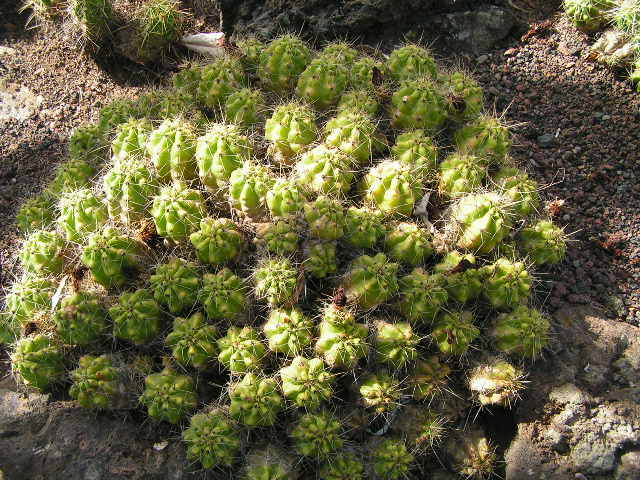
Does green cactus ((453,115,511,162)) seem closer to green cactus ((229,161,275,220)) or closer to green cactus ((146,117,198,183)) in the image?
green cactus ((229,161,275,220))

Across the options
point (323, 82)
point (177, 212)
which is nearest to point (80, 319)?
point (177, 212)

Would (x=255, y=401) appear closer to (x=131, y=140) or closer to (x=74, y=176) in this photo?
(x=131, y=140)

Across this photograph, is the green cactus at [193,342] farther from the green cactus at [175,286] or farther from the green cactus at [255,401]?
the green cactus at [255,401]

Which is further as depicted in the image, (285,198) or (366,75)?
(366,75)

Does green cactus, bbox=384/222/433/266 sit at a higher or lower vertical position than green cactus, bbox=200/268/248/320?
higher

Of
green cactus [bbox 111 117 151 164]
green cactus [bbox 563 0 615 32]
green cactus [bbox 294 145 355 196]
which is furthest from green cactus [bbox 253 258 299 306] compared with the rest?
green cactus [bbox 563 0 615 32]

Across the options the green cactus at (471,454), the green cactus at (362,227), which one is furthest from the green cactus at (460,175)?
the green cactus at (471,454)

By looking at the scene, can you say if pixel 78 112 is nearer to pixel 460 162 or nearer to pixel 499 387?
pixel 460 162
